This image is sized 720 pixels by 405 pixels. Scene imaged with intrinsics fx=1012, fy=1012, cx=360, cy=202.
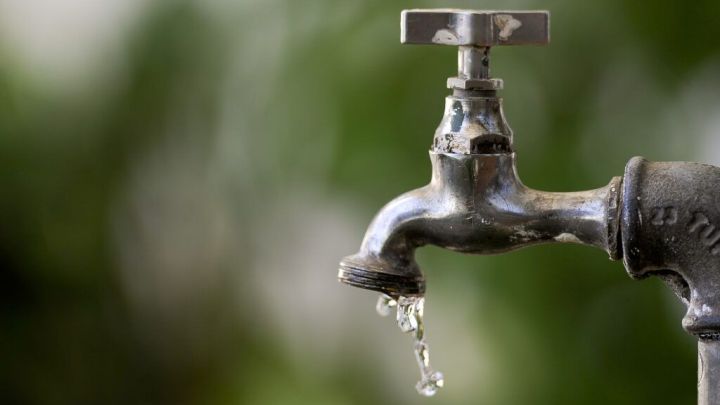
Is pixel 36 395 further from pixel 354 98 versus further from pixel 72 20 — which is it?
pixel 354 98

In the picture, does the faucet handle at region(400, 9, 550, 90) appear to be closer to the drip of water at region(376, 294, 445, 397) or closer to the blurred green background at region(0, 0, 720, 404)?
the drip of water at region(376, 294, 445, 397)

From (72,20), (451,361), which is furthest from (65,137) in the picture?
(451,361)

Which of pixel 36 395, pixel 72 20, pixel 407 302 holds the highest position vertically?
pixel 72 20

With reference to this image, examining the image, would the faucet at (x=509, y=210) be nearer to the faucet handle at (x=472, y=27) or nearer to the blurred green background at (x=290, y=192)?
the faucet handle at (x=472, y=27)

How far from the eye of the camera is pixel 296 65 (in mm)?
1598

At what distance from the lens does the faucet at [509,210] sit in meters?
0.69

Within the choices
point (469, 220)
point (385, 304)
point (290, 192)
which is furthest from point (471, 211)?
point (290, 192)

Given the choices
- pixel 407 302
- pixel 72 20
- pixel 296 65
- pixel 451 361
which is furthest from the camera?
pixel 72 20

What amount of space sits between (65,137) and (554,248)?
0.85m

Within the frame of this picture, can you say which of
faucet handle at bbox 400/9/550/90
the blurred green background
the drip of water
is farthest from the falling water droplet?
the blurred green background

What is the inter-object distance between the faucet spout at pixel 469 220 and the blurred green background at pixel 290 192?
0.65m

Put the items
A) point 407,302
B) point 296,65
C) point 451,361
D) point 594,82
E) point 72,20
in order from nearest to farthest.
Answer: point 407,302, point 594,82, point 451,361, point 296,65, point 72,20

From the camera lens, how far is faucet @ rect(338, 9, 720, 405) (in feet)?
2.25

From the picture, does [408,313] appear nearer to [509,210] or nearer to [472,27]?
[509,210]
